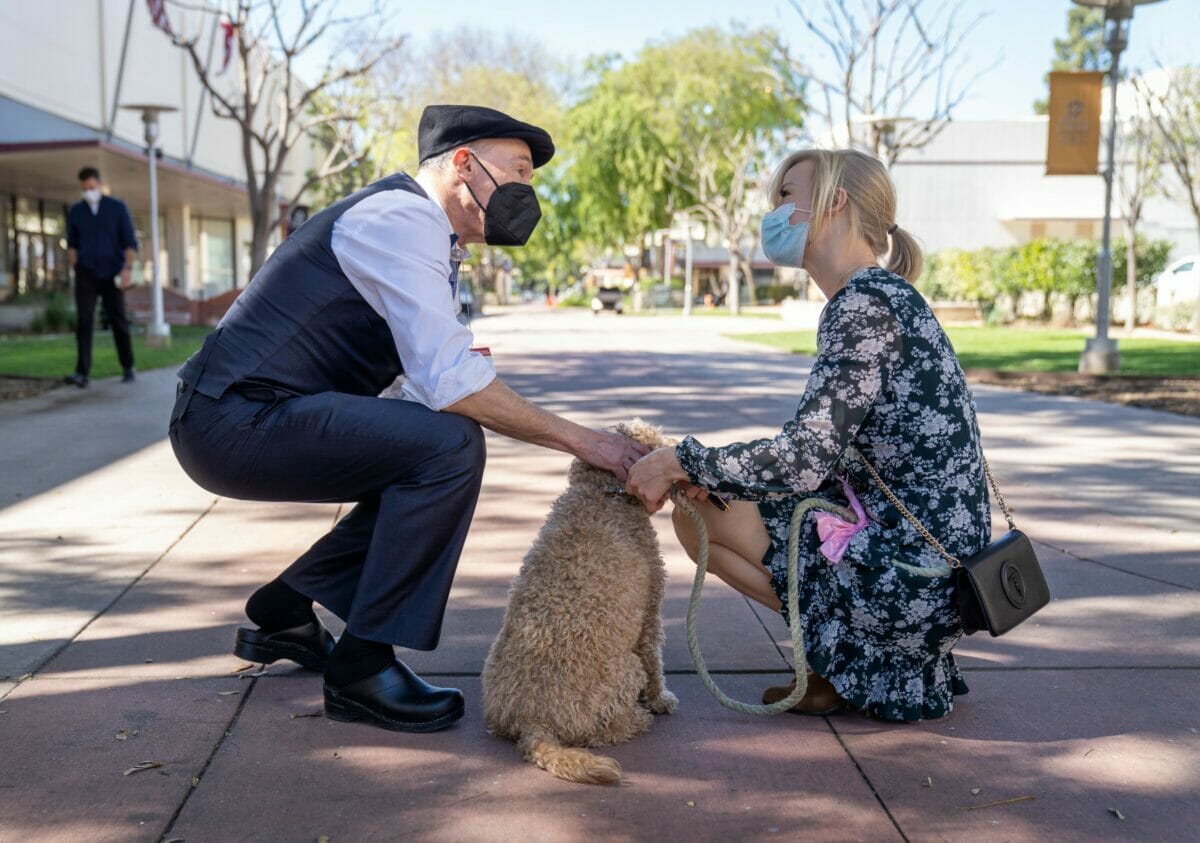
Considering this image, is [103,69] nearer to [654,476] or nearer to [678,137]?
[678,137]

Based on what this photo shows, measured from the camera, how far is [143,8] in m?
32.3

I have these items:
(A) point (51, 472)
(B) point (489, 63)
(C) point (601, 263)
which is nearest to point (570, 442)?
(A) point (51, 472)

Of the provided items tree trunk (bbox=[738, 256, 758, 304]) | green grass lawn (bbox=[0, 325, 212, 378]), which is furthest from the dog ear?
tree trunk (bbox=[738, 256, 758, 304])

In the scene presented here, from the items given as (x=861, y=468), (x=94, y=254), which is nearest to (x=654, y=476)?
(x=861, y=468)

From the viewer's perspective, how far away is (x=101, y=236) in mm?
12180

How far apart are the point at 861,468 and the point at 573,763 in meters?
1.23

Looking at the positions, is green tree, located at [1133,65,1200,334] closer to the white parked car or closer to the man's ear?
the white parked car

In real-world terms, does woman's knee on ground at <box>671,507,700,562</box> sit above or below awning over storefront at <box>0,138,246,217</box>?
below

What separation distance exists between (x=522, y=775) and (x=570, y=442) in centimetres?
90

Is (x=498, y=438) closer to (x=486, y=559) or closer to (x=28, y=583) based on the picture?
(x=486, y=559)

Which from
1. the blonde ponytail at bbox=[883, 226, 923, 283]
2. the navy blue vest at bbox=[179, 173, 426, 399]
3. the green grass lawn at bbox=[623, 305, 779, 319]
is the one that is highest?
the blonde ponytail at bbox=[883, 226, 923, 283]

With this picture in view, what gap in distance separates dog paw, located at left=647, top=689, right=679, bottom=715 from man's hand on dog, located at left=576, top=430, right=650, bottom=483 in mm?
730

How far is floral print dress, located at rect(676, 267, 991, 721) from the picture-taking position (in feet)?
10.5

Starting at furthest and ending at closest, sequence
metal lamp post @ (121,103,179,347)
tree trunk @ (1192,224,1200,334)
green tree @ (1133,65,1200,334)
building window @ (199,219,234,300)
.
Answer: building window @ (199,219,234,300)
green tree @ (1133,65,1200,334)
tree trunk @ (1192,224,1200,334)
metal lamp post @ (121,103,179,347)
